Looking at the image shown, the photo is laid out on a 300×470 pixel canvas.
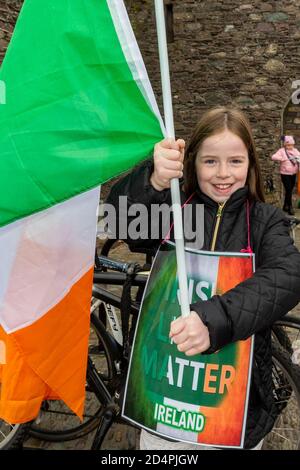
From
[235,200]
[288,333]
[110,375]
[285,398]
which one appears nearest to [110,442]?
[110,375]

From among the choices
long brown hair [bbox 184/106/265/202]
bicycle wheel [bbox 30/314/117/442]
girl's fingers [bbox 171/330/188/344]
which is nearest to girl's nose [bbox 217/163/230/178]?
long brown hair [bbox 184/106/265/202]

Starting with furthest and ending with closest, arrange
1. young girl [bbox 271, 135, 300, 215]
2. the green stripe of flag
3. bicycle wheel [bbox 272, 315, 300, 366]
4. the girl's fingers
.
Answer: young girl [bbox 271, 135, 300, 215]
bicycle wheel [bbox 272, 315, 300, 366]
the green stripe of flag
the girl's fingers

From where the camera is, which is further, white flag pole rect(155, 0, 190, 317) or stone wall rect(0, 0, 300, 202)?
stone wall rect(0, 0, 300, 202)

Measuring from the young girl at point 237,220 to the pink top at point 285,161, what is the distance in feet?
24.2

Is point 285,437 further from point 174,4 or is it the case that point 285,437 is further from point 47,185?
point 174,4

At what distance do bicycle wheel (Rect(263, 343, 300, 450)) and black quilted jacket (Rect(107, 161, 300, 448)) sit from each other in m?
0.49

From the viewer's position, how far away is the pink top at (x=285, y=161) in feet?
27.8

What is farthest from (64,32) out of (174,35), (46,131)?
(174,35)

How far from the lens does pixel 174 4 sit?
823cm

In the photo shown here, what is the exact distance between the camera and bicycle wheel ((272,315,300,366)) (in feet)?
6.36

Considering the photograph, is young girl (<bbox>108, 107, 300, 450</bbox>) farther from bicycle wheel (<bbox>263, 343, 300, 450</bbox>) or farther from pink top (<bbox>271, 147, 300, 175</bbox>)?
pink top (<bbox>271, 147, 300, 175</bbox>)

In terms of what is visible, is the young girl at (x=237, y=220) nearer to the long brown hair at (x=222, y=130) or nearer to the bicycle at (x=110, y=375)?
the long brown hair at (x=222, y=130)

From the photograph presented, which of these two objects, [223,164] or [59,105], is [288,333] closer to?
[223,164]

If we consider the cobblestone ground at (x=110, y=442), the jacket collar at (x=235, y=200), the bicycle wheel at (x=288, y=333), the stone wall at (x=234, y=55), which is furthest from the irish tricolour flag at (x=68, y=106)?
the stone wall at (x=234, y=55)
